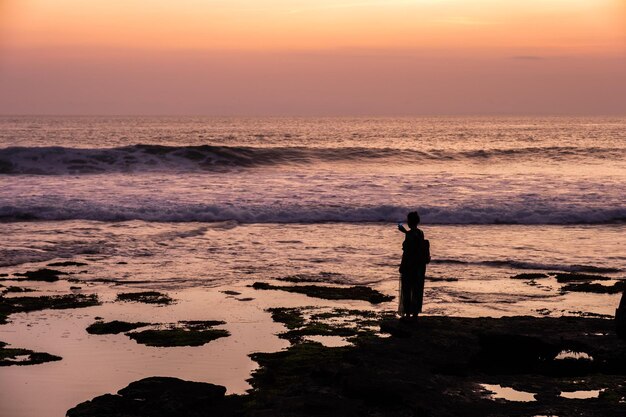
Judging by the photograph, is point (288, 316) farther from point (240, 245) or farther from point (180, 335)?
point (240, 245)

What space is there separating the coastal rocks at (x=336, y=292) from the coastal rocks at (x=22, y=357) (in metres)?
5.81

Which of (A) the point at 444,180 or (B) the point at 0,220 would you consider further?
(A) the point at 444,180

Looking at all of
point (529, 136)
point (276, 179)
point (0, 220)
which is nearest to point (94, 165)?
point (276, 179)

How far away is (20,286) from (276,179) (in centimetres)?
2753

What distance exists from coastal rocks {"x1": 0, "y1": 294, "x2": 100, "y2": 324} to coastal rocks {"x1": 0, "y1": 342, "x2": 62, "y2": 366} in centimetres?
257

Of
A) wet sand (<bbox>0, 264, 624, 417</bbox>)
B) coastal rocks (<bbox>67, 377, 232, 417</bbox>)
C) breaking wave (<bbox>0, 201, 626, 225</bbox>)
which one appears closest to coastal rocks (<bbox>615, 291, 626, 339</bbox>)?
wet sand (<bbox>0, 264, 624, 417</bbox>)

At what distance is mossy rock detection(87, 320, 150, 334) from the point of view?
41.2 ft

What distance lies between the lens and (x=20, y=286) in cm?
1670

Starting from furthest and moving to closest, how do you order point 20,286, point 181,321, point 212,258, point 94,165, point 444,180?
point 94,165 → point 444,180 → point 212,258 → point 20,286 → point 181,321

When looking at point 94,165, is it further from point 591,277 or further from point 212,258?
point 591,277

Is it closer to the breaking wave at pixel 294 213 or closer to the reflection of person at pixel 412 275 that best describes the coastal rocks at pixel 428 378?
the reflection of person at pixel 412 275

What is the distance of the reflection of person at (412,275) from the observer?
12.3m

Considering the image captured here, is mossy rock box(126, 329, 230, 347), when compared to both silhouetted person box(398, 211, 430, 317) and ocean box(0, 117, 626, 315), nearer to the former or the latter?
silhouetted person box(398, 211, 430, 317)

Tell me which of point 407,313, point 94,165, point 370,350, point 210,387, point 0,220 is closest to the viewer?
point 210,387
